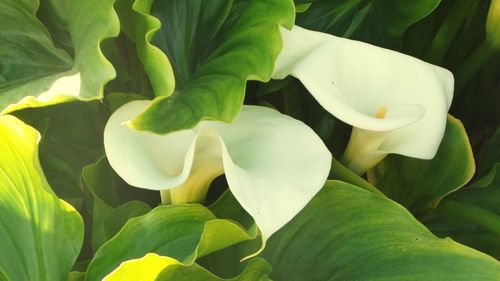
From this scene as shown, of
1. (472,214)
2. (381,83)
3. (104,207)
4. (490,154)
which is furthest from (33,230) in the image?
(490,154)

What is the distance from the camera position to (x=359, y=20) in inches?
26.8

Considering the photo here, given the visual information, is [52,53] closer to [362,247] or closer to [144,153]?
[144,153]

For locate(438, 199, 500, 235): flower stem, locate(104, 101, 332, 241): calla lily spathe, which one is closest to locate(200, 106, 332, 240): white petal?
locate(104, 101, 332, 241): calla lily spathe

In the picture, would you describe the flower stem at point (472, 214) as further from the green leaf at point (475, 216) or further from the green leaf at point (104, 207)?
the green leaf at point (104, 207)

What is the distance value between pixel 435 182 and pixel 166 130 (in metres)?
0.33

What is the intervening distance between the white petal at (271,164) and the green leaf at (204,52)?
0.11ft

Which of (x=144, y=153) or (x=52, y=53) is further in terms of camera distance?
(x=52, y=53)

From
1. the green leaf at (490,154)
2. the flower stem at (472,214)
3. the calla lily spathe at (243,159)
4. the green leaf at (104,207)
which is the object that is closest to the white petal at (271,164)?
the calla lily spathe at (243,159)

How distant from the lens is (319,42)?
542 mm

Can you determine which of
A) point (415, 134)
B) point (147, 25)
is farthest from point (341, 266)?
point (147, 25)

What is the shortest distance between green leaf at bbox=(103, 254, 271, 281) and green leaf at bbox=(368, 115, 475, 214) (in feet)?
0.77

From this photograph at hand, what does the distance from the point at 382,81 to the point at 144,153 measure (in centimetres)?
20

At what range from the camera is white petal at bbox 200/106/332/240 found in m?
0.42

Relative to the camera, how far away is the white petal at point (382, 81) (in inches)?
20.8
